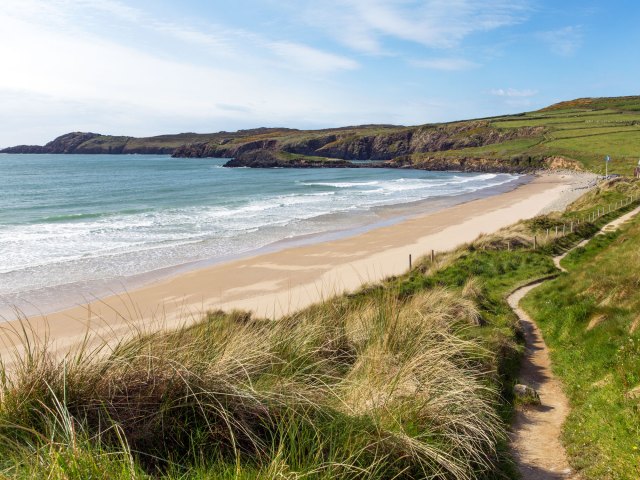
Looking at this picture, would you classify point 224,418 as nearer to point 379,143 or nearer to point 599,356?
point 599,356

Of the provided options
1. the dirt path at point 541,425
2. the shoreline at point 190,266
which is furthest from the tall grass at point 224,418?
the shoreline at point 190,266

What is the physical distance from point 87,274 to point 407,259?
16.3 meters

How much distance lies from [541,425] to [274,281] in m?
16.7

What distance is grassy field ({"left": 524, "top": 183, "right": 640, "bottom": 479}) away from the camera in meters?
5.91

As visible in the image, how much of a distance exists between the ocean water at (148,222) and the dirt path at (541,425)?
1627 centimetres

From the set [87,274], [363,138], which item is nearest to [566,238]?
[87,274]

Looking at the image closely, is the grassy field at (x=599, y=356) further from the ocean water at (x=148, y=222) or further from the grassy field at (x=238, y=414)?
the ocean water at (x=148, y=222)

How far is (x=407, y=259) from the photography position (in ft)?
87.9

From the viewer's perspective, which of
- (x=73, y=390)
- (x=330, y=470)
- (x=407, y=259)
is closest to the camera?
(x=330, y=470)

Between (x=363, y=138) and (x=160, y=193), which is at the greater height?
(x=363, y=138)

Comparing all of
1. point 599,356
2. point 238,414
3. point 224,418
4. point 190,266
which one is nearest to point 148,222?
point 190,266

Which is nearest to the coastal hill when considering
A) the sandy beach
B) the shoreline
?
the shoreline

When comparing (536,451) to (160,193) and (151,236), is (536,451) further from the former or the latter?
(160,193)

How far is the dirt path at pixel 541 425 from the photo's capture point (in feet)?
20.4
